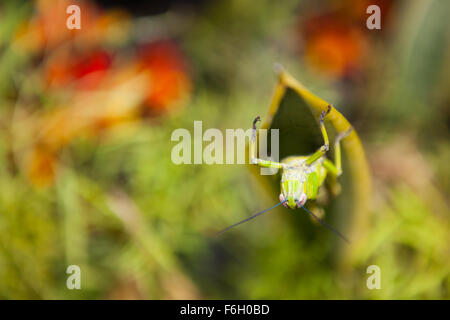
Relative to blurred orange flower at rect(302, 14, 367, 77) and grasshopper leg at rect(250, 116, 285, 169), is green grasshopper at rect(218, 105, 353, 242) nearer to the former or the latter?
grasshopper leg at rect(250, 116, 285, 169)

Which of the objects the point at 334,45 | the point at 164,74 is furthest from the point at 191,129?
the point at 334,45

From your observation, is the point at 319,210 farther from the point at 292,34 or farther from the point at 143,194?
the point at 292,34

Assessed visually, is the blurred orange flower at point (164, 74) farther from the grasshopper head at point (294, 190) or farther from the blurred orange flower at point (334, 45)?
the grasshopper head at point (294, 190)

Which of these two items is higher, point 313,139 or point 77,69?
point 77,69

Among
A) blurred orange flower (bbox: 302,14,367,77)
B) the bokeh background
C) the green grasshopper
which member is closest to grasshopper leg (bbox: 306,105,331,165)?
the green grasshopper

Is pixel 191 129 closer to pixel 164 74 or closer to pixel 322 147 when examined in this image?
pixel 164 74

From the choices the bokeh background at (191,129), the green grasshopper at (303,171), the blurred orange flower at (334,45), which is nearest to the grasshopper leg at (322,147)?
the green grasshopper at (303,171)

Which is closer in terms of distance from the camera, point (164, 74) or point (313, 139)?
point (313, 139)
